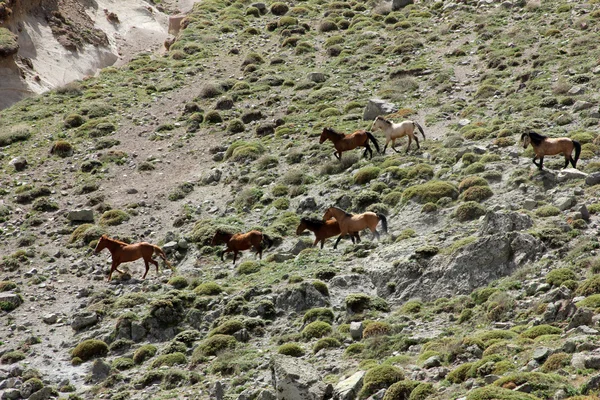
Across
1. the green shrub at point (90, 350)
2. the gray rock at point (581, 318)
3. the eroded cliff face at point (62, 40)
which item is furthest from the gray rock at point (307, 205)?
the eroded cliff face at point (62, 40)

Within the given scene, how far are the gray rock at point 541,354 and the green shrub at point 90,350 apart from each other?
50.6 ft

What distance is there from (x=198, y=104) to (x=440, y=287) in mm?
34514

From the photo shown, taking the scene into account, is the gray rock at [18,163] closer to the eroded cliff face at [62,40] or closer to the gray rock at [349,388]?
the eroded cliff face at [62,40]

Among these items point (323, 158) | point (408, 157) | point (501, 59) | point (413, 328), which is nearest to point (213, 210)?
point (323, 158)

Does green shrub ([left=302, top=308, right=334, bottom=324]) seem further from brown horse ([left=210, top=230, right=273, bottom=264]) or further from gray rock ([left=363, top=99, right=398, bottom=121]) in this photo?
gray rock ([left=363, top=99, right=398, bottom=121])

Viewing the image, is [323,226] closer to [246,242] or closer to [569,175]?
[246,242]

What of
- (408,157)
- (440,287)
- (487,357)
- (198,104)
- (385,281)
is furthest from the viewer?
(198,104)

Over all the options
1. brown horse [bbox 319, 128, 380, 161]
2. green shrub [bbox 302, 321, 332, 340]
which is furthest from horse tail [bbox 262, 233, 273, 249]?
brown horse [bbox 319, 128, 380, 161]

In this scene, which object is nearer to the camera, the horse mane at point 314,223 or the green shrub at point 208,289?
the horse mane at point 314,223

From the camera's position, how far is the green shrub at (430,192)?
98.9ft

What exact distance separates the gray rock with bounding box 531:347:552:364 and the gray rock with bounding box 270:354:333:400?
4.88 m

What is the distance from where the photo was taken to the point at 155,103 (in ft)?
185

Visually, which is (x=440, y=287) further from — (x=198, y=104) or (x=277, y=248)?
(x=198, y=104)

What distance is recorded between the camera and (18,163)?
47062 mm
